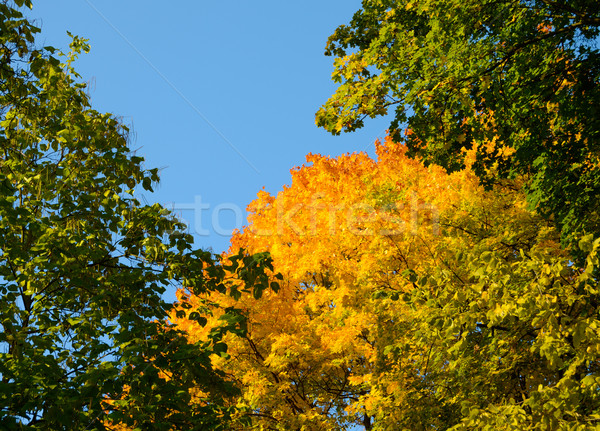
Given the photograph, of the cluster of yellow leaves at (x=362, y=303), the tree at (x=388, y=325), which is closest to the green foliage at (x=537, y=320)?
the tree at (x=388, y=325)

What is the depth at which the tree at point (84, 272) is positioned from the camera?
6.35 m

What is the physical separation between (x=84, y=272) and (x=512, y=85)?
7.22 m

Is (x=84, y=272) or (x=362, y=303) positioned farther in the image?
(x=362, y=303)

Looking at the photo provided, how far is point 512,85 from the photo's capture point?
9375 mm

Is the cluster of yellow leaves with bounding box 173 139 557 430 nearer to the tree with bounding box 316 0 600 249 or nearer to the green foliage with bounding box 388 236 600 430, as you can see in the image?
the tree with bounding box 316 0 600 249

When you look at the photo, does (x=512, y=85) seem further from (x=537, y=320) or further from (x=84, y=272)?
(x=84, y=272)

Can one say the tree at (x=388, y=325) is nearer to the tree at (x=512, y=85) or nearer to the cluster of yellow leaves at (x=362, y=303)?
the cluster of yellow leaves at (x=362, y=303)

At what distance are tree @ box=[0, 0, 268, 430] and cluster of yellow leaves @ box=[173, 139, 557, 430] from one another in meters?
5.28

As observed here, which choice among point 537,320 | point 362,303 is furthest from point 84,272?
point 362,303

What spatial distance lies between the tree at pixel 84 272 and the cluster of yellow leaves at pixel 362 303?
5.28 metres

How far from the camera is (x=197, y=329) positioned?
589 inches

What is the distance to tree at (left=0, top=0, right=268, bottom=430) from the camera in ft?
20.8

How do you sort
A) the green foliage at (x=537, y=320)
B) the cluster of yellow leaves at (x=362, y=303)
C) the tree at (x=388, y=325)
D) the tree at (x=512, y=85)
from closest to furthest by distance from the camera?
the green foliage at (x=537, y=320) → the tree at (x=512, y=85) → the tree at (x=388, y=325) → the cluster of yellow leaves at (x=362, y=303)

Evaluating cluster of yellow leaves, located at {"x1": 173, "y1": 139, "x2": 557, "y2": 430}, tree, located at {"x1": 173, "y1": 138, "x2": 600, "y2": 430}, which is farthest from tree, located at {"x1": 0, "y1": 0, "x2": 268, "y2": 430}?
cluster of yellow leaves, located at {"x1": 173, "y1": 139, "x2": 557, "y2": 430}
